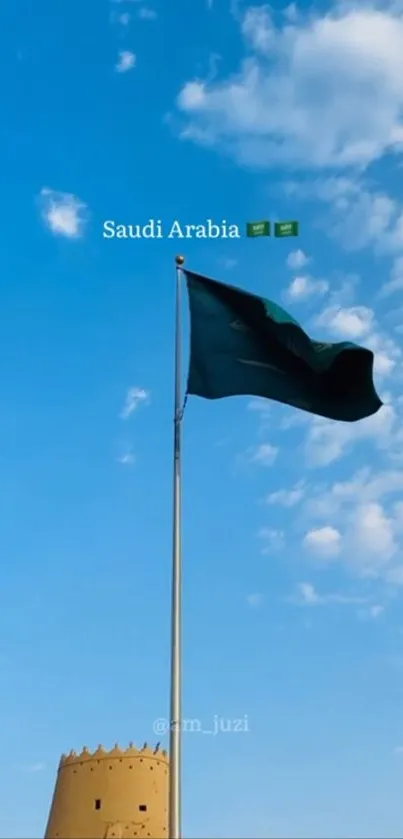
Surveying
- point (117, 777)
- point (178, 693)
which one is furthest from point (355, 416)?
point (117, 777)

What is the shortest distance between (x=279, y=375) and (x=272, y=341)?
0.72 metres

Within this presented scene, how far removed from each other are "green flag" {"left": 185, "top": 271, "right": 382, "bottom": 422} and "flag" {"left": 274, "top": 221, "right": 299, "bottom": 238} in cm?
139

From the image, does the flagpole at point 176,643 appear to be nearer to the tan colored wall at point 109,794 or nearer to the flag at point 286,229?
the flag at point 286,229

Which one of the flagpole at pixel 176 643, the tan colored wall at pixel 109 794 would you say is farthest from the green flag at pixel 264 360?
the tan colored wall at pixel 109 794

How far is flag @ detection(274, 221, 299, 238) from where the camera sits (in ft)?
64.8

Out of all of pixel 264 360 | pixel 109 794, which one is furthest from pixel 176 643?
pixel 109 794

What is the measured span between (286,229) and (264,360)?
106 inches

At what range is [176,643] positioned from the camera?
54.9ft

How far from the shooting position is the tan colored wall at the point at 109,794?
24969mm

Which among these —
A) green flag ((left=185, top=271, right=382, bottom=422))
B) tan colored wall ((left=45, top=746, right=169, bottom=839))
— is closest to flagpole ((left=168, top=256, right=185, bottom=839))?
green flag ((left=185, top=271, right=382, bottom=422))

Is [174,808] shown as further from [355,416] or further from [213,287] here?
[213,287]

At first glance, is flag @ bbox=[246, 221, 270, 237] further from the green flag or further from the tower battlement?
the tower battlement

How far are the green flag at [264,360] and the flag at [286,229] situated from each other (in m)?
1.39

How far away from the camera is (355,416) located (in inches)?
784
